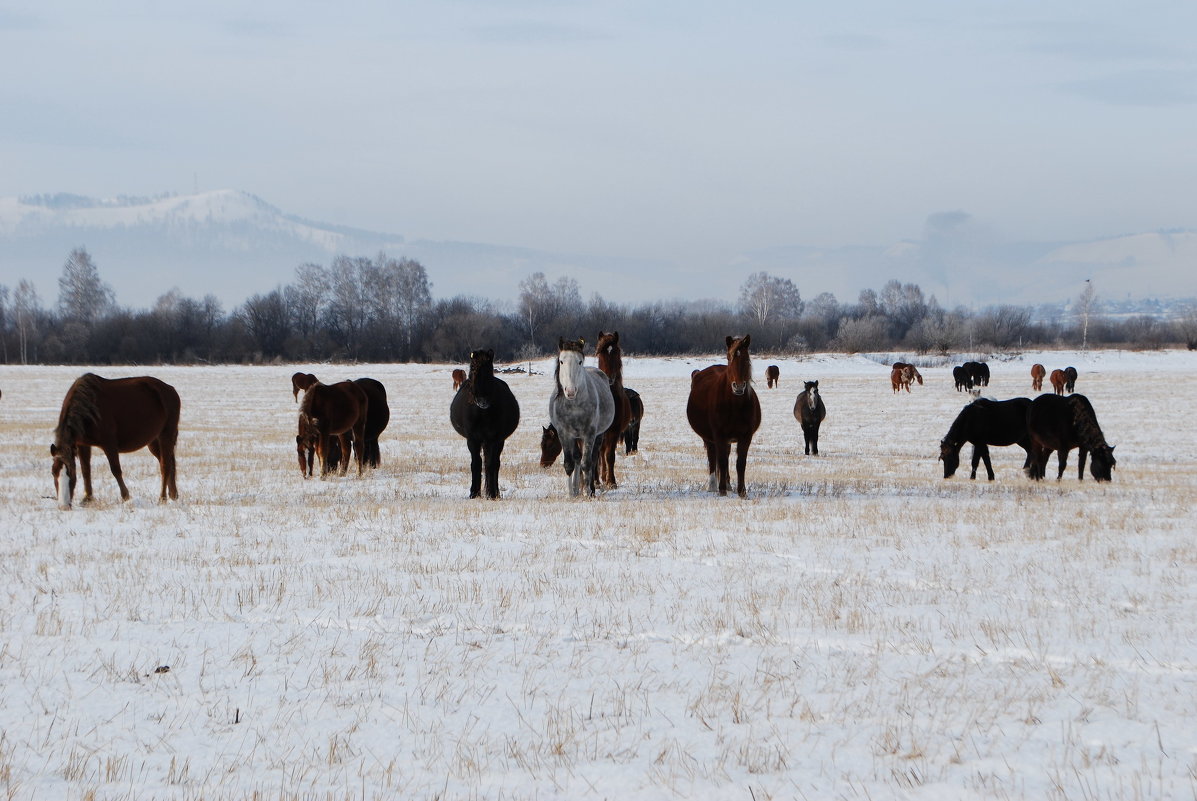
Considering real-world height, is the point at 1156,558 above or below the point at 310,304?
below

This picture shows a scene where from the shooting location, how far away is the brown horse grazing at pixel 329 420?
14.6 m

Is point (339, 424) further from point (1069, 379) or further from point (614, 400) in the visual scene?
point (1069, 379)

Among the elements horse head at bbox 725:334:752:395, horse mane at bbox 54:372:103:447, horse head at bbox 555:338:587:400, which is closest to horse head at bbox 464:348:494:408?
horse head at bbox 555:338:587:400

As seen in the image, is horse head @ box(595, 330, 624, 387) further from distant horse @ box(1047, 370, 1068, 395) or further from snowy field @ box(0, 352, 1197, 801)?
distant horse @ box(1047, 370, 1068, 395)

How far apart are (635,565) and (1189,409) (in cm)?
3340

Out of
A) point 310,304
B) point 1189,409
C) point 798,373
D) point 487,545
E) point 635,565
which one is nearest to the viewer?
point 635,565

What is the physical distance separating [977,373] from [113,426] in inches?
1707

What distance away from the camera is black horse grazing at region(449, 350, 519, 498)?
11797mm

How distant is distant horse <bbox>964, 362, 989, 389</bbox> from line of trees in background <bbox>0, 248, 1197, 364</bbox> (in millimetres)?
33438

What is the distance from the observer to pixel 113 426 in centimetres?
1140

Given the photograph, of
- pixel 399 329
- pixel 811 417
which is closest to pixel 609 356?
pixel 811 417

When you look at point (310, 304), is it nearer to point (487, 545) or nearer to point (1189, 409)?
point (1189, 409)

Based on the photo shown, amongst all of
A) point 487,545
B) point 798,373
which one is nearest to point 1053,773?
point 487,545

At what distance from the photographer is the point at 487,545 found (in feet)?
26.9
